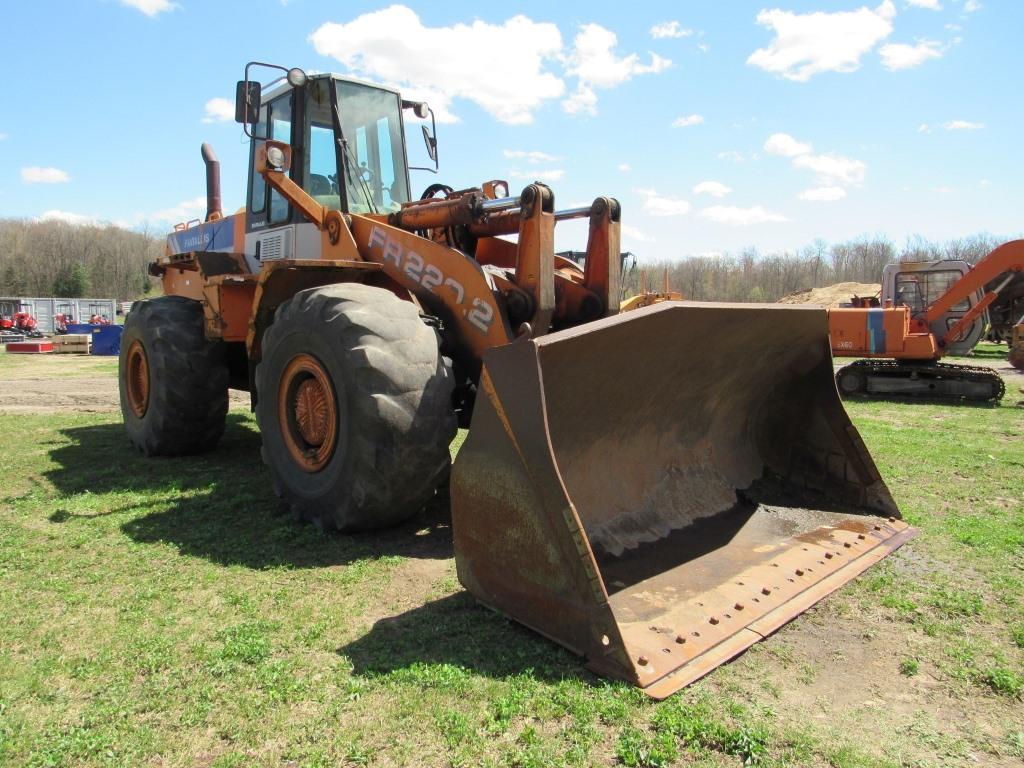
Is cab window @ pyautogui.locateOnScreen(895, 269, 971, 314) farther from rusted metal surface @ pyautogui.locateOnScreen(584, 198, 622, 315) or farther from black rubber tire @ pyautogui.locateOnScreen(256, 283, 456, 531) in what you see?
black rubber tire @ pyautogui.locateOnScreen(256, 283, 456, 531)

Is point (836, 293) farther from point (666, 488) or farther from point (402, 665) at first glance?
point (402, 665)

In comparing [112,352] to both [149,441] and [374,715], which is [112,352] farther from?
[374,715]

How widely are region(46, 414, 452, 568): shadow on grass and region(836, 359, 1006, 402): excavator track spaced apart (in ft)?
32.9


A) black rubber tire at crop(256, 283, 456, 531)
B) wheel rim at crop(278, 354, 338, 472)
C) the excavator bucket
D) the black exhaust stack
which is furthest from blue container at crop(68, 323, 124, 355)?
the excavator bucket

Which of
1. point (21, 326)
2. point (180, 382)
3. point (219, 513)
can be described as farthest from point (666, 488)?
point (21, 326)

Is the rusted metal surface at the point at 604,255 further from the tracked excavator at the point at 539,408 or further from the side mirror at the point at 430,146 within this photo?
the side mirror at the point at 430,146

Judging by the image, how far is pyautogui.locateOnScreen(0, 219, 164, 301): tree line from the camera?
69.2 metres

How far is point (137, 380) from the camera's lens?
24.3 feet

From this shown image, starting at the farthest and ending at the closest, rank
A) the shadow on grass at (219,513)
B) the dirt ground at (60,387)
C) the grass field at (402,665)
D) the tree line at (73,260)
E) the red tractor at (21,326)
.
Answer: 1. the tree line at (73,260)
2. the red tractor at (21,326)
3. the dirt ground at (60,387)
4. the shadow on grass at (219,513)
5. the grass field at (402,665)

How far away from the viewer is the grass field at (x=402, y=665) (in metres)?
2.35

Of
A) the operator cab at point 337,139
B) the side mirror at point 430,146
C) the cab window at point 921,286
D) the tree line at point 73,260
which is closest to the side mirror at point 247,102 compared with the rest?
the operator cab at point 337,139

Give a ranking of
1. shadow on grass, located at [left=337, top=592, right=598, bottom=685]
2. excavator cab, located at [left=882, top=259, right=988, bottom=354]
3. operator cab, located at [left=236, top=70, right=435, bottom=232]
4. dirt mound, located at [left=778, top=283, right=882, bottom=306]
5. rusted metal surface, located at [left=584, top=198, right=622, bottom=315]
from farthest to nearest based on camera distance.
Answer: dirt mound, located at [left=778, top=283, right=882, bottom=306], excavator cab, located at [left=882, top=259, right=988, bottom=354], operator cab, located at [left=236, top=70, right=435, bottom=232], rusted metal surface, located at [left=584, top=198, right=622, bottom=315], shadow on grass, located at [left=337, top=592, right=598, bottom=685]

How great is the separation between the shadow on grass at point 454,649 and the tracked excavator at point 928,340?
10.9 m

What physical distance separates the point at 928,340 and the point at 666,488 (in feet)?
33.5
